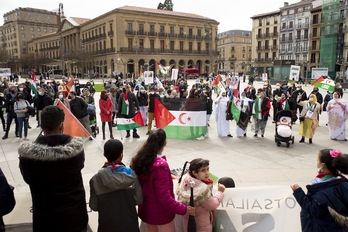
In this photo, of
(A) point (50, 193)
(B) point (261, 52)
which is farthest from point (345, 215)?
(B) point (261, 52)

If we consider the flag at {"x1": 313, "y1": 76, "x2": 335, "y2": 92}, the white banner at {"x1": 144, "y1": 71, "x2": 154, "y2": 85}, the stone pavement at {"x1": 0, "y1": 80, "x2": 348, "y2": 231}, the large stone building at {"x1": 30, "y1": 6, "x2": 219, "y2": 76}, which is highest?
the large stone building at {"x1": 30, "y1": 6, "x2": 219, "y2": 76}

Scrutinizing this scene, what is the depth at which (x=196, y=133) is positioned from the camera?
31.1 ft

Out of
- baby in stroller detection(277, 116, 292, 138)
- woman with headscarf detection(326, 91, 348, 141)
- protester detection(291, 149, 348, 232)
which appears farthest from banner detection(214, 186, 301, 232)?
woman with headscarf detection(326, 91, 348, 141)

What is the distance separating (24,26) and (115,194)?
11619cm

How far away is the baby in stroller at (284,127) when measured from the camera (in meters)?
8.28

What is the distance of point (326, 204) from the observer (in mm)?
2475

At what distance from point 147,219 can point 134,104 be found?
7557 millimetres

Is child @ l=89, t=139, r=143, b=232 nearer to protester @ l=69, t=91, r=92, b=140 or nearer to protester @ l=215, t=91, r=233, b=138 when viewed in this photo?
protester @ l=69, t=91, r=92, b=140

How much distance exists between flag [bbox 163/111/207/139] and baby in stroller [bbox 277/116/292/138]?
7.48ft

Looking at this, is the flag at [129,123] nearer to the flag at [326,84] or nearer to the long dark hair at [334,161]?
the long dark hair at [334,161]

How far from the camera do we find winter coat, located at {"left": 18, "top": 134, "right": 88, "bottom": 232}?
93.0 inches

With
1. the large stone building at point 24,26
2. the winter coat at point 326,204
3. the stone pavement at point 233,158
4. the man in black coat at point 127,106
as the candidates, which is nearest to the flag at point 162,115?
the stone pavement at point 233,158

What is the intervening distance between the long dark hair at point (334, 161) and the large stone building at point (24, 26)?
360ft

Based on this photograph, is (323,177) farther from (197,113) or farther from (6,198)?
(197,113)
